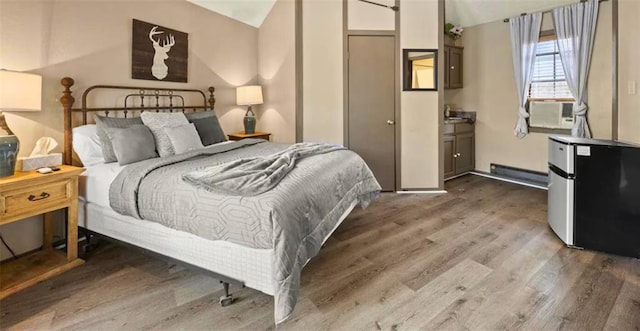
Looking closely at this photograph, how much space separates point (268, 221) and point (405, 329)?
3.01 feet

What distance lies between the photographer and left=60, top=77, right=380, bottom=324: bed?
70.0 inches

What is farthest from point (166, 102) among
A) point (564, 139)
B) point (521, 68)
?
point (521, 68)

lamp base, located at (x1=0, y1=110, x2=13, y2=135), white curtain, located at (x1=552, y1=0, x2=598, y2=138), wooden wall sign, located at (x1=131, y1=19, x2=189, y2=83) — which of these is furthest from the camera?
white curtain, located at (x1=552, y1=0, x2=598, y2=138)

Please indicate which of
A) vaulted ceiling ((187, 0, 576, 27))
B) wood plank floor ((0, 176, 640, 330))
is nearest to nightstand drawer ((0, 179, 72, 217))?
wood plank floor ((0, 176, 640, 330))

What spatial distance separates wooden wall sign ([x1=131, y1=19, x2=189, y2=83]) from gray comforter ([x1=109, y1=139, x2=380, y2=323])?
1466mm

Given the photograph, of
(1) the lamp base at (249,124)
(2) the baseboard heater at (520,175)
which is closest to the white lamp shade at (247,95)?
(1) the lamp base at (249,124)

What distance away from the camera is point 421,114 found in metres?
4.68

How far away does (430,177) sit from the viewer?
475cm

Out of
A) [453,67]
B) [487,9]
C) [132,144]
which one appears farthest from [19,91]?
[487,9]

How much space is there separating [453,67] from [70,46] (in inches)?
201

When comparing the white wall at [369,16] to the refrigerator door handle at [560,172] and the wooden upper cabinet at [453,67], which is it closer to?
the wooden upper cabinet at [453,67]

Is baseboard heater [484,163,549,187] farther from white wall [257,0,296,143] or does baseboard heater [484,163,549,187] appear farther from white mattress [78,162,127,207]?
white mattress [78,162,127,207]

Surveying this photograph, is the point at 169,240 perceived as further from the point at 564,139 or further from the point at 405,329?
the point at 564,139

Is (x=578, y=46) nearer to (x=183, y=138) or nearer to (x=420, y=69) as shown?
(x=420, y=69)
